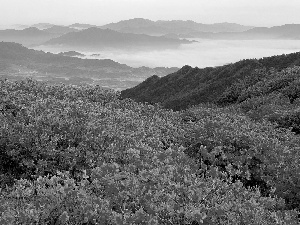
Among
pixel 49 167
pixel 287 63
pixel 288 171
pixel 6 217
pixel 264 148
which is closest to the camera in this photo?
pixel 6 217

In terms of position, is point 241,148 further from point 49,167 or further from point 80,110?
point 49,167

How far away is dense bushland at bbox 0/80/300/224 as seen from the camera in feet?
17.5

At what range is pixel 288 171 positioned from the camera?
8.80m

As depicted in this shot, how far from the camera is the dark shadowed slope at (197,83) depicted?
4150 cm

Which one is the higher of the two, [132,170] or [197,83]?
[197,83]

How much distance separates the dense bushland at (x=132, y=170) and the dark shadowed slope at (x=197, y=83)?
90.2 ft

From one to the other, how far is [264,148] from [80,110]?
15.7 feet

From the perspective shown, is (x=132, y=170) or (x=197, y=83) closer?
(x=132, y=170)

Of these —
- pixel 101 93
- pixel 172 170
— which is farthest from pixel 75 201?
pixel 101 93

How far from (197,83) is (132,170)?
148ft

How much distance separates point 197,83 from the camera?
168ft

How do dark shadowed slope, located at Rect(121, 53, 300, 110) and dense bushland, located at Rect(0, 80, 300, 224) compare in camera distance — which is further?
dark shadowed slope, located at Rect(121, 53, 300, 110)

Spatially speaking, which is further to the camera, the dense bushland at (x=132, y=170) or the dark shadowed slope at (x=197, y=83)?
the dark shadowed slope at (x=197, y=83)

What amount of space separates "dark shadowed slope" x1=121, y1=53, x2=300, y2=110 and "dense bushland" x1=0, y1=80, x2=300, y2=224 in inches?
1083
